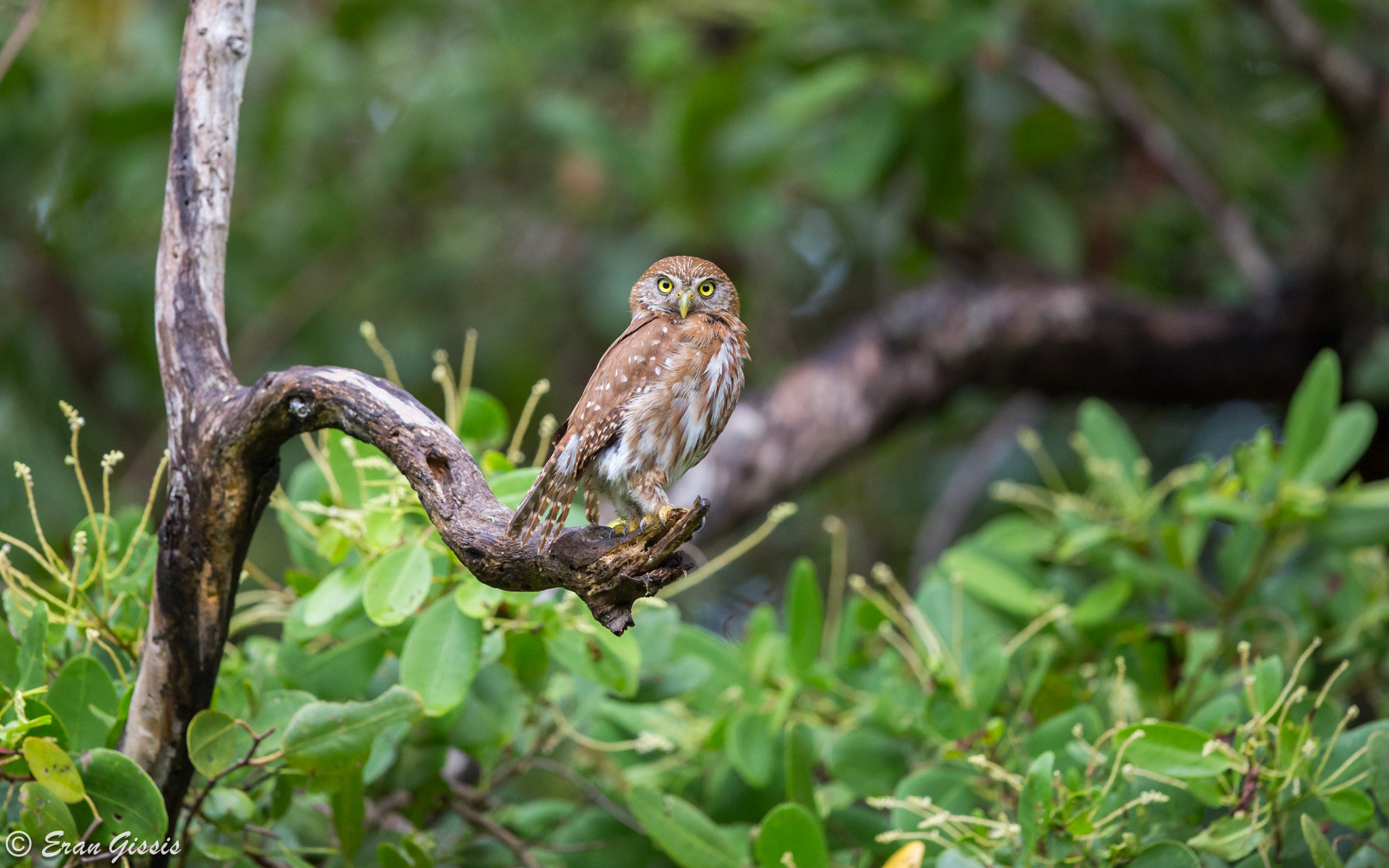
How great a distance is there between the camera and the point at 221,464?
185 centimetres

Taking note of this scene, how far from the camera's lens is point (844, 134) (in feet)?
15.0

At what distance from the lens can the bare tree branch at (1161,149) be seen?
4848 millimetres

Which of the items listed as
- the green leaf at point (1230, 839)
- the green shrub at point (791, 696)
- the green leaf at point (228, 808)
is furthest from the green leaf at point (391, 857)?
the green leaf at point (1230, 839)

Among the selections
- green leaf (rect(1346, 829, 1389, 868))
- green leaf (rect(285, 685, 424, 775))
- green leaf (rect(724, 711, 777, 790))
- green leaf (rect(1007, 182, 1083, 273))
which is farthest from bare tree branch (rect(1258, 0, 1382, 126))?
green leaf (rect(285, 685, 424, 775))

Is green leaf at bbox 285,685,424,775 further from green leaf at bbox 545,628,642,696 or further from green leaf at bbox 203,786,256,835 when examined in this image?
green leaf at bbox 545,628,642,696

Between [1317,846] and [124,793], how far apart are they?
1988 mm

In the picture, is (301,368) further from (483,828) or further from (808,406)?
(808,406)

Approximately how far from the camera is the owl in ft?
6.05

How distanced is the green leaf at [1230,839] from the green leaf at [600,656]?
110cm

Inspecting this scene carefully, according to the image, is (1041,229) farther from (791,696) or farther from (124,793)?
(124,793)

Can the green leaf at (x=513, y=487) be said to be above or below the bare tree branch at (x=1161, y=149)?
below

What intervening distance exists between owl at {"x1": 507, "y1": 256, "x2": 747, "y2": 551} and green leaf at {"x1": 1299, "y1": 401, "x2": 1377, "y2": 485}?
1.88 m

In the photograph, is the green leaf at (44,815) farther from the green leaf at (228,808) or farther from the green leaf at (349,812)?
the green leaf at (349,812)

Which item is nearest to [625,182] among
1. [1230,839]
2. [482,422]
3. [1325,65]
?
[1325,65]
